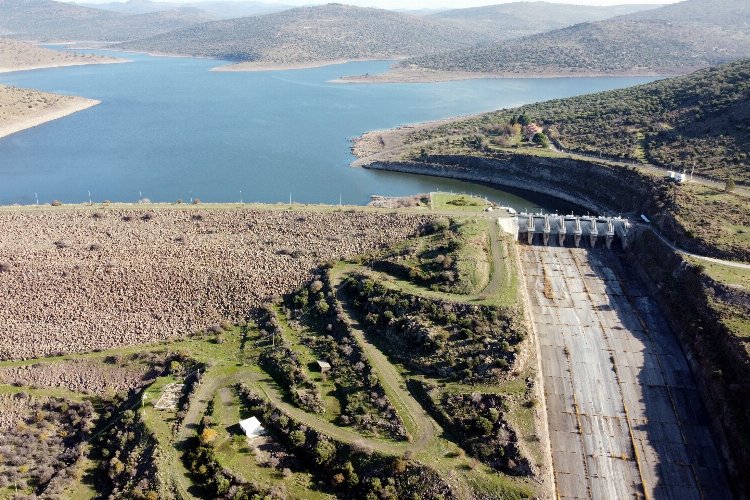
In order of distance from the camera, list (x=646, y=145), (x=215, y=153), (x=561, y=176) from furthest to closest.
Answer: (x=215, y=153) < (x=646, y=145) < (x=561, y=176)

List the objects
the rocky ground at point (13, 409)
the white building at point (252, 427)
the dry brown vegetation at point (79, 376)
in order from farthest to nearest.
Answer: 1. the dry brown vegetation at point (79, 376)
2. the rocky ground at point (13, 409)
3. the white building at point (252, 427)

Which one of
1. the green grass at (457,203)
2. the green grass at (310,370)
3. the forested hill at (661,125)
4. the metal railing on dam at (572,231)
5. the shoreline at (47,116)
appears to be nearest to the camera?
the green grass at (310,370)

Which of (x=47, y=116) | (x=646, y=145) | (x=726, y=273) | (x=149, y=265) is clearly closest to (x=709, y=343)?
(x=726, y=273)

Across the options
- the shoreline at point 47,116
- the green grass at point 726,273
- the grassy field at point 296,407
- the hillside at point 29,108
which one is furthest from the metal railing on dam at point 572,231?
the hillside at point 29,108

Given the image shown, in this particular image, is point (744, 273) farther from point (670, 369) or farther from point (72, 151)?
point (72, 151)

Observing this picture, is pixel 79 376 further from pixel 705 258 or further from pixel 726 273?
pixel 705 258

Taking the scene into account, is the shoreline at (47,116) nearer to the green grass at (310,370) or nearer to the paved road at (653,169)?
the green grass at (310,370)
